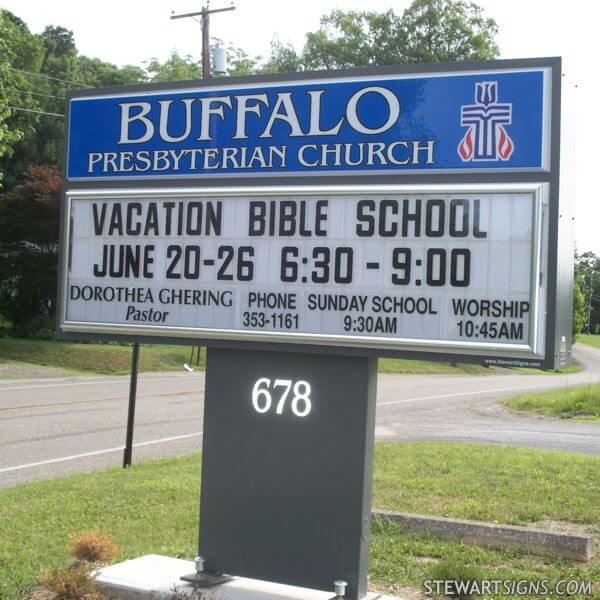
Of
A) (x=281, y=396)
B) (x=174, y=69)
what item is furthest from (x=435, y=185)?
(x=174, y=69)

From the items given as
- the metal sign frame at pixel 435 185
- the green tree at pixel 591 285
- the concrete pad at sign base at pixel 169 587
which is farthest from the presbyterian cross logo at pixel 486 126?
the green tree at pixel 591 285

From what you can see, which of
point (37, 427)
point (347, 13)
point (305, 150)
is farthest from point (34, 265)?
point (347, 13)

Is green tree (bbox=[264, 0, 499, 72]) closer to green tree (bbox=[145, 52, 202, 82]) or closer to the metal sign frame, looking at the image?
green tree (bbox=[145, 52, 202, 82])

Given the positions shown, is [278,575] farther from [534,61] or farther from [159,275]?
[534,61]

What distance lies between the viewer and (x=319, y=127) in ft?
20.1

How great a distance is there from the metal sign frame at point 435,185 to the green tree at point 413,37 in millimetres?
49606

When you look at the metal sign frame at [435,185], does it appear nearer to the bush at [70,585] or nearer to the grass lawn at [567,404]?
the bush at [70,585]

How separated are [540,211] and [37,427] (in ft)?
37.3

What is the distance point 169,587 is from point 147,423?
→ 33.9 ft

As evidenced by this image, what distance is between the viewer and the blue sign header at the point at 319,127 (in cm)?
559

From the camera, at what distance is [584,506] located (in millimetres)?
8477

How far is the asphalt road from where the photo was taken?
1257 centimetres

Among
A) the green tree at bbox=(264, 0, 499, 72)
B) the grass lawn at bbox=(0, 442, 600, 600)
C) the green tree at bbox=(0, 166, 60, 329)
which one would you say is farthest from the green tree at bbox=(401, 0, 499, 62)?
the grass lawn at bbox=(0, 442, 600, 600)

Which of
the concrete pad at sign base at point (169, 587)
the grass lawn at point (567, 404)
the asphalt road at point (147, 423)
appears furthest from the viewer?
the grass lawn at point (567, 404)
